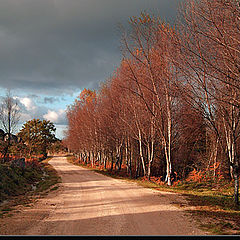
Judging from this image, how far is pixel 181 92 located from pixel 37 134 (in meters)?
52.2

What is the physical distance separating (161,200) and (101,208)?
105 inches

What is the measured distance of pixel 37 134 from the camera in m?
56.3

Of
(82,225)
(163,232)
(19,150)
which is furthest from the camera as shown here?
(19,150)

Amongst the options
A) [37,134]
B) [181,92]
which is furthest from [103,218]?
[37,134]

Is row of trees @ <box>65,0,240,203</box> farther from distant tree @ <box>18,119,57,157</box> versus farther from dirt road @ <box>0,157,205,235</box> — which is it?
distant tree @ <box>18,119,57,157</box>

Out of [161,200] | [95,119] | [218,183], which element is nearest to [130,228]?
[161,200]

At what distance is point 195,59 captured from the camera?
8.21 metres

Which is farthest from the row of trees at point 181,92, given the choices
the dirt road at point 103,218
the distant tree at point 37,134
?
the distant tree at point 37,134

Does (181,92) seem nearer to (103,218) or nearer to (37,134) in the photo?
(103,218)

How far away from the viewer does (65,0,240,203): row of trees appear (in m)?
7.64

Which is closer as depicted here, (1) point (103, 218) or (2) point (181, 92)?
(1) point (103, 218)

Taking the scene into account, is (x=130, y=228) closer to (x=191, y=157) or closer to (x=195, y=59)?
(x=195, y=59)

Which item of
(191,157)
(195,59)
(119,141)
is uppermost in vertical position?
(195,59)

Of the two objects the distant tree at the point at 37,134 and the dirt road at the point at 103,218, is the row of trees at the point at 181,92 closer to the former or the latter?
the dirt road at the point at 103,218
